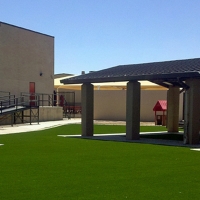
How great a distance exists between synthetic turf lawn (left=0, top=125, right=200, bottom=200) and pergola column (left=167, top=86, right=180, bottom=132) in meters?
9.01

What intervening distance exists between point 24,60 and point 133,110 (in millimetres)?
16538

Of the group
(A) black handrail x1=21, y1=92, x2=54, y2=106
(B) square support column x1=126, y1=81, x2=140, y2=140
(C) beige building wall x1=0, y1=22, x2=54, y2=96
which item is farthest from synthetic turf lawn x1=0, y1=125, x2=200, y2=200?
(A) black handrail x1=21, y1=92, x2=54, y2=106

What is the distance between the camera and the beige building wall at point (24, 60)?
29.4m

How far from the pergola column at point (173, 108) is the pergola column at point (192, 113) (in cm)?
A: 656

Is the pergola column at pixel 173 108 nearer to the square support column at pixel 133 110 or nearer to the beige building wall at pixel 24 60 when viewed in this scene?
the square support column at pixel 133 110

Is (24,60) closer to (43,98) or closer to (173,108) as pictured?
(43,98)

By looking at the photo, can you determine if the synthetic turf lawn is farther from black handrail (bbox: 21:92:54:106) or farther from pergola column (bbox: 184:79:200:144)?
black handrail (bbox: 21:92:54:106)

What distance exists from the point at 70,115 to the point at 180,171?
2909 centimetres

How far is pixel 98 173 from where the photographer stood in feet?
29.0

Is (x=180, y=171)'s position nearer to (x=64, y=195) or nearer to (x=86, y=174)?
(x=86, y=174)

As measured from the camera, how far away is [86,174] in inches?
342

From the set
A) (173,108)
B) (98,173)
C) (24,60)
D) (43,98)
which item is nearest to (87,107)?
(173,108)

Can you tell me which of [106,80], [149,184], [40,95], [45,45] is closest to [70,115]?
[40,95]

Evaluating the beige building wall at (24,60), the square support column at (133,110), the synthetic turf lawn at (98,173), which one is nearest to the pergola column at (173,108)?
the square support column at (133,110)
